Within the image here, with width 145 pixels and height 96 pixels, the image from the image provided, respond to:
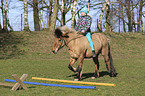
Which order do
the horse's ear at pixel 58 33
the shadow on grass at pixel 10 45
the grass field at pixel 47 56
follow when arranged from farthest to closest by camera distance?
the shadow on grass at pixel 10 45 → the grass field at pixel 47 56 → the horse's ear at pixel 58 33

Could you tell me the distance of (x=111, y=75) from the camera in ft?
36.2

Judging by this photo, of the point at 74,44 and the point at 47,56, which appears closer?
the point at 74,44

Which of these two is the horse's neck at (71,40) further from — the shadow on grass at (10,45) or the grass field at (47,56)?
the shadow on grass at (10,45)

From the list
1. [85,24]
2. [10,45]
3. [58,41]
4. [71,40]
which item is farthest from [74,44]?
[10,45]

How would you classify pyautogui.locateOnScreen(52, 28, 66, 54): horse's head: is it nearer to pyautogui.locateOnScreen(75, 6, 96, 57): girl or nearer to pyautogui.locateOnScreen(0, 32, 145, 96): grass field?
pyautogui.locateOnScreen(75, 6, 96, 57): girl

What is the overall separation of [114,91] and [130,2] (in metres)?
36.4

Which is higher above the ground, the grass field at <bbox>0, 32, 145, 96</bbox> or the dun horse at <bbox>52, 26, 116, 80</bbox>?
the dun horse at <bbox>52, 26, 116, 80</bbox>

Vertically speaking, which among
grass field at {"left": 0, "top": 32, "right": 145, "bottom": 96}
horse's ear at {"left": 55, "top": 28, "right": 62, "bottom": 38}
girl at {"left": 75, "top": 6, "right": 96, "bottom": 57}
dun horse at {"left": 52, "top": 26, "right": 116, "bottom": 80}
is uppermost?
girl at {"left": 75, "top": 6, "right": 96, "bottom": 57}

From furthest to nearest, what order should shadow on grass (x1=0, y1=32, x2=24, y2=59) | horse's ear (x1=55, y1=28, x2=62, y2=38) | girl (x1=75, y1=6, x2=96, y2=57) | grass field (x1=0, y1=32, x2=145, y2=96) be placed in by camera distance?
shadow on grass (x1=0, y1=32, x2=24, y2=59)
grass field (x1=0, y1=32, x2=145, y2=96)
girl (x1=75, y1=6, x2=96, y2=57)
horse's ear (x1=55, y1=28, x2=62, y2=38)

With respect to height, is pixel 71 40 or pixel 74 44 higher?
pixel 71 40

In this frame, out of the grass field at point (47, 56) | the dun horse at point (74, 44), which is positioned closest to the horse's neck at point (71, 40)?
the dun horse at point (74, 44)

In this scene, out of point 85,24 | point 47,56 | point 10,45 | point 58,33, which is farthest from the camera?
point 10,45

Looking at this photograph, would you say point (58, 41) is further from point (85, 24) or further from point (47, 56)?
point (47, 56)

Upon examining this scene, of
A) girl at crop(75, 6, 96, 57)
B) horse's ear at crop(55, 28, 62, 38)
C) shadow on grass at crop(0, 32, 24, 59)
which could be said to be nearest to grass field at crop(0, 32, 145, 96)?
shadow on grass at crop(0, 32, 24, 59)
